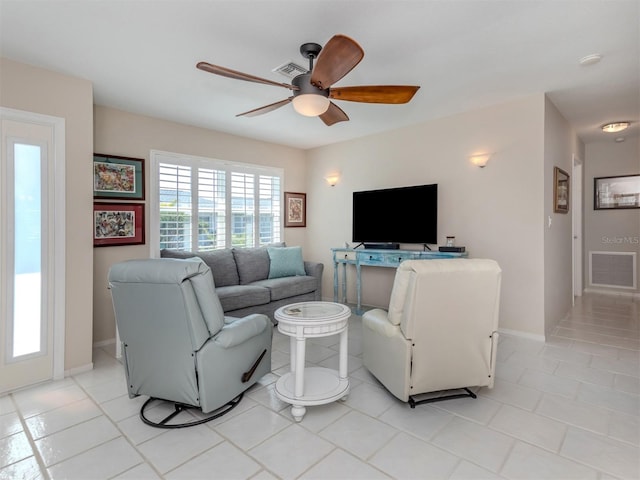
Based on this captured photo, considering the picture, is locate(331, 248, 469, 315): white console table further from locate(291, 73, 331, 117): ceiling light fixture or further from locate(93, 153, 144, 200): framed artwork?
locate(93, 153, 144, 200): framed artwork

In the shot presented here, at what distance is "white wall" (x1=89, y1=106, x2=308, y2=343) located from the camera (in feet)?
12.2

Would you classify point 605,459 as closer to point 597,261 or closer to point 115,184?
point 115,184

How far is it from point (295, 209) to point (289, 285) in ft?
5.80

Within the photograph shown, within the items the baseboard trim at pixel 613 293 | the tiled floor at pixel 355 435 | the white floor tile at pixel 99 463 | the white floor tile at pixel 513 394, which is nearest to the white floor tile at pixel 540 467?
the tiled floor at pixel 355 435

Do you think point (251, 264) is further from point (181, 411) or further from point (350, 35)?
point (350, 35)

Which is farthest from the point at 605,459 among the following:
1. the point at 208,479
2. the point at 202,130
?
the point at 202,130

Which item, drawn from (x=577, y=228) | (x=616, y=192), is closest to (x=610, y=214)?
Result: (x=616, y=192)

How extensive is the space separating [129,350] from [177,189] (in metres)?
2.58

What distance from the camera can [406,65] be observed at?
9.34 feet

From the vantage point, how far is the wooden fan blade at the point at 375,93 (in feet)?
7.76

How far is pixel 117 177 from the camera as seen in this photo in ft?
12.6

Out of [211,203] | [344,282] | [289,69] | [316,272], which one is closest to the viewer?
[289,69]

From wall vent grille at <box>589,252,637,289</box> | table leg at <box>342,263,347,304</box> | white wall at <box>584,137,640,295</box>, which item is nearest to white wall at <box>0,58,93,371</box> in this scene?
table leg at <box>342,263,347,304</box>

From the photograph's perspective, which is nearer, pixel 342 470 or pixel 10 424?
pixel 342 470
